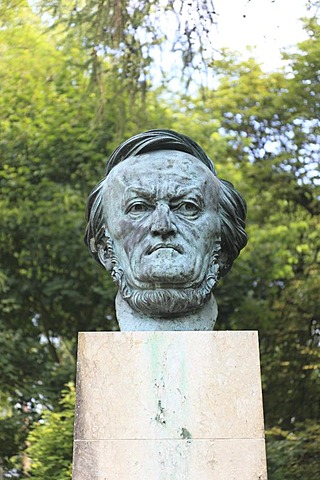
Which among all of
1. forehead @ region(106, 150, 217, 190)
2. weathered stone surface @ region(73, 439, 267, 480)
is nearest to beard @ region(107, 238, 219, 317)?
forehead @ region(106, 150, 217, 190)

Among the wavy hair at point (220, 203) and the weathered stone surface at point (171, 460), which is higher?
the wavy hair at point (220, 203)

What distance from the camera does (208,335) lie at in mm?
3365

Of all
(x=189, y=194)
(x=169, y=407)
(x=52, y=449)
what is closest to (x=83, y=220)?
(x=52, y=449)

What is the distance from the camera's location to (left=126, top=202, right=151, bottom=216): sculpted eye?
374cm

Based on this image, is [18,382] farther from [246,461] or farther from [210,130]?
[246,461]

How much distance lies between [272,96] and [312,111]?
1.02 metres

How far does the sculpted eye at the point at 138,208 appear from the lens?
3742mm

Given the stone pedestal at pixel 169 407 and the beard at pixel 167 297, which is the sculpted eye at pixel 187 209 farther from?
the stone pedestal at pixel 169 407

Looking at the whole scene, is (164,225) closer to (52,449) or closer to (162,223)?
(162,223)

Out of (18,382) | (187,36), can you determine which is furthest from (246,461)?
(18,382)

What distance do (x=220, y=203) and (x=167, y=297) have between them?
598 millimetres

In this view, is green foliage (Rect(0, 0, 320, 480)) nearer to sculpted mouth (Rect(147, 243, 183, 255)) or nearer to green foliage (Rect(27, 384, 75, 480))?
green foliage (Rect(27, 384, 75, 480))

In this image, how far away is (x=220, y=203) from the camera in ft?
12.9

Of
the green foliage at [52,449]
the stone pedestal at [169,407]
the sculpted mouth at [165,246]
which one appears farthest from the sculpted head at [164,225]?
the green foliage at [52,449]
